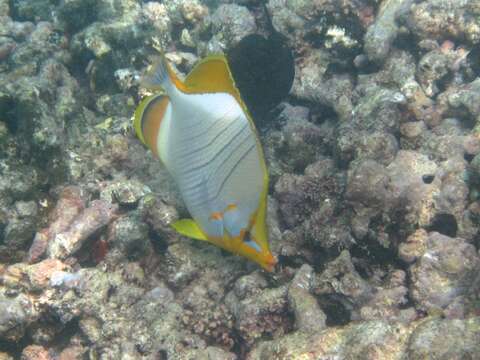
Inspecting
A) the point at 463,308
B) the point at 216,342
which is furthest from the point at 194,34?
the point at 463,308

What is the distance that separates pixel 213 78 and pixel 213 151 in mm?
273

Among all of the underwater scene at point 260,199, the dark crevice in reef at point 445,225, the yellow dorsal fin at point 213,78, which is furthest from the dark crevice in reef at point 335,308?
the yellow dorsal fin at point 213,78

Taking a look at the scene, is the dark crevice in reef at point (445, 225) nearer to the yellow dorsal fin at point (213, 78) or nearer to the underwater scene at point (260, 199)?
the underwater scene at point (260, 199)

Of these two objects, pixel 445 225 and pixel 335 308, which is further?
pixel 445 225

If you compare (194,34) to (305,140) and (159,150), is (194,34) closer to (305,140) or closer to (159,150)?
(305,140)

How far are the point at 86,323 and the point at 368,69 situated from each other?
411 centimetres

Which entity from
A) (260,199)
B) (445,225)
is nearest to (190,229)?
(260,199)

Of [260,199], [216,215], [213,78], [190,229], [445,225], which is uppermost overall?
[213,78]

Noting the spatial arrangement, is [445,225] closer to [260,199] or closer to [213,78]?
[260,199]

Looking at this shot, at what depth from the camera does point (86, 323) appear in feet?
10.5

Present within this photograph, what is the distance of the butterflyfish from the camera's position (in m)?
1.49

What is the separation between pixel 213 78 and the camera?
1.60 metres

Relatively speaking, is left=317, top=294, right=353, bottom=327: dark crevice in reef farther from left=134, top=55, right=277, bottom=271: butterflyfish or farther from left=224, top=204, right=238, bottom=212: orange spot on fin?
left=224, top=204, right=238, bottom=212: orange spot on fin

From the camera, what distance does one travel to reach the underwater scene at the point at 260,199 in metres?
1.74
